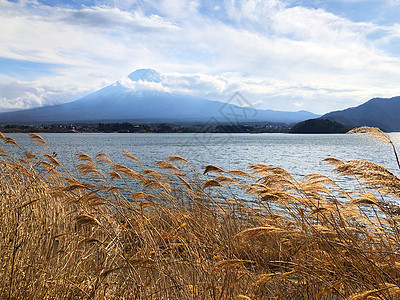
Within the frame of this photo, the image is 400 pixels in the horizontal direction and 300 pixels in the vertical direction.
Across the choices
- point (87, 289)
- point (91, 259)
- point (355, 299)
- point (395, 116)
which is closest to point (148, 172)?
point (91, 259)

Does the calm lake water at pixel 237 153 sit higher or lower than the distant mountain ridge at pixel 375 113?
lower

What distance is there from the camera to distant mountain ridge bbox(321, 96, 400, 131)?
140 m

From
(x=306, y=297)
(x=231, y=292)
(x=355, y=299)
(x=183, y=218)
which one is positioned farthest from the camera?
(x=183, y=218)

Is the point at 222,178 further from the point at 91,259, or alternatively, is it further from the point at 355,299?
the point at 355,299

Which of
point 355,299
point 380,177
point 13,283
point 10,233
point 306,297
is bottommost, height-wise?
point 306,297

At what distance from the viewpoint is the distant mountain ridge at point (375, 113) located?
140m

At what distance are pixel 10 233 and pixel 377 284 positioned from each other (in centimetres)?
368

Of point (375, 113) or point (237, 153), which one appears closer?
point (237, 153)

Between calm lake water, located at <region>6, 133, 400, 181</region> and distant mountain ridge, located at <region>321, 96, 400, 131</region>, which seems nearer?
calm lake water, located at <region>6, 133, 400, 181</region>

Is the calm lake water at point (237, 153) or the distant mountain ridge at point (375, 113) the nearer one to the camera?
the calm lake water at point (237, 153)

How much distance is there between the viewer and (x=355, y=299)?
1.75m

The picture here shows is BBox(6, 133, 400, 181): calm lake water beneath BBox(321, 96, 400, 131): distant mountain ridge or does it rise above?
beneath

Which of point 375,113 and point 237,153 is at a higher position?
point 375,113

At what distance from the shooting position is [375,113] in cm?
15250
